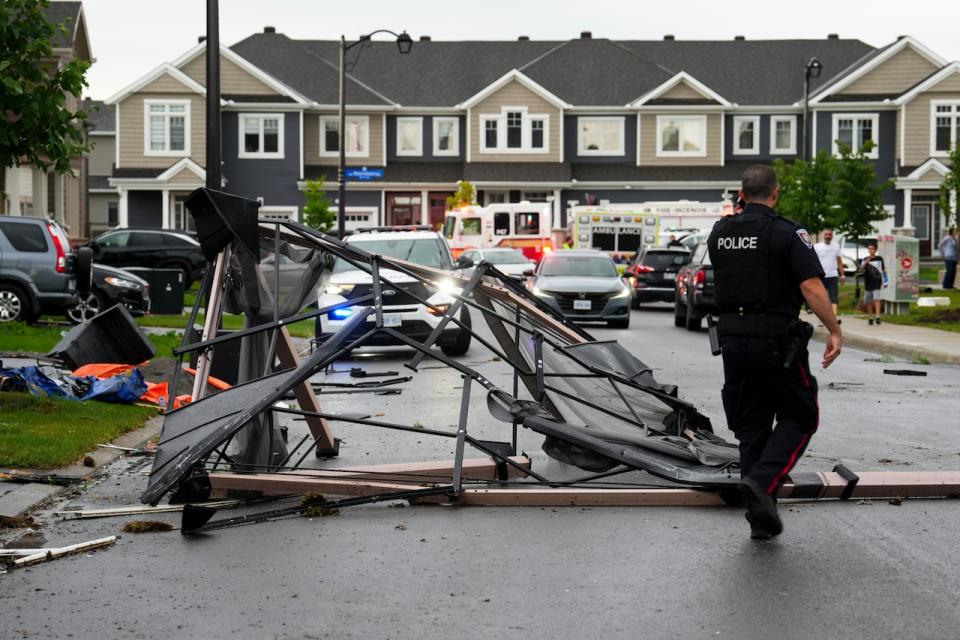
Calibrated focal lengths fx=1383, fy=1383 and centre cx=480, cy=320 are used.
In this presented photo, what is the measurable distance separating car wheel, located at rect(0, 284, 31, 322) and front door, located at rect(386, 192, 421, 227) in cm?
3931

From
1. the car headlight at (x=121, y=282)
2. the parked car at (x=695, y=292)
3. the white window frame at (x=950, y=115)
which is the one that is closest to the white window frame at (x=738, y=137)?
the white window frame at (x=950, y=115)

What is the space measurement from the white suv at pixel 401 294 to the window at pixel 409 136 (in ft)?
129

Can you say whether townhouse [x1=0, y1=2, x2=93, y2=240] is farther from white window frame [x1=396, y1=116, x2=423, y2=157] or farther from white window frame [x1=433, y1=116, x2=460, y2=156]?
white window frame [x1=433, y1=116, x2=460, y2=156]

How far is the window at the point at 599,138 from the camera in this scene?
6250 cm

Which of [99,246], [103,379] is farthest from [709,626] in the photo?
[99,246]

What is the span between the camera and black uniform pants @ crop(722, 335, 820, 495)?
728cm

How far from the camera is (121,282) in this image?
87.5 ft

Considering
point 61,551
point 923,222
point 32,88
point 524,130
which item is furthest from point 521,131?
point 61,551

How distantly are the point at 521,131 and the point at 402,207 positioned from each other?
6332 mm

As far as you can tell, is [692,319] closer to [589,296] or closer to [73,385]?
[589,296]

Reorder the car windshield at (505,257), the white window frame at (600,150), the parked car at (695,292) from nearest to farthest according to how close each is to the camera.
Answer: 1. the parked car at (695,292)
2. the car windshield at (505,257)
3. the white window frame at (600,150)

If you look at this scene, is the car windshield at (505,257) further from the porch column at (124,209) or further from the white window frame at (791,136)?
the white window frame at (791,136)

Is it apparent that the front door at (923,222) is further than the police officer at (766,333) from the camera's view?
Yes

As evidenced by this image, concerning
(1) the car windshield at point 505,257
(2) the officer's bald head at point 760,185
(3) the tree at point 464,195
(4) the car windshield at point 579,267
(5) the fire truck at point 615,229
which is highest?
(3) the tree at point 464,195
